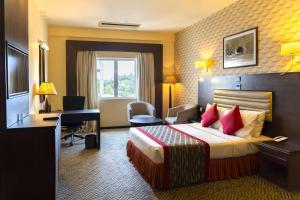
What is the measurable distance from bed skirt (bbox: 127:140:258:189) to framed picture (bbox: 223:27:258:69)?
1658 millimetres

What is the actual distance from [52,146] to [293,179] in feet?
9.35

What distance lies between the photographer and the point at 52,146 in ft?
8.12

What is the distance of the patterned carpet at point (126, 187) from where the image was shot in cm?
286

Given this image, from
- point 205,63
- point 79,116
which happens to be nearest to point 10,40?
point 79,116

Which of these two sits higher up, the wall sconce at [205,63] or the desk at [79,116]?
the wall sconce at [205,63]

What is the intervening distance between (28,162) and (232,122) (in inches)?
115

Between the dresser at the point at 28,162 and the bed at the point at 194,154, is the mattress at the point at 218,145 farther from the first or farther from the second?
the dresser at the point at 28,162

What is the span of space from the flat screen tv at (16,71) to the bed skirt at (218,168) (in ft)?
6.07

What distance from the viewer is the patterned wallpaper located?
348cm

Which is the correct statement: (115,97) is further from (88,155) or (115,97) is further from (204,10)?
(204,10)

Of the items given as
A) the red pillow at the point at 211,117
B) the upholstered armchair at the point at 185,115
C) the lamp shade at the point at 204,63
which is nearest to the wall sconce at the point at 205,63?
the lamp shade at the point at 204,63

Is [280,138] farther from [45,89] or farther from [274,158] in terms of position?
[45,89]

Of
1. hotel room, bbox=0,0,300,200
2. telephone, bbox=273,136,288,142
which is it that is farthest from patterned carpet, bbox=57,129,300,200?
telephone, bbox=273,136,288,142

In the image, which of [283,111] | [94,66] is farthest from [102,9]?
[283,111]
